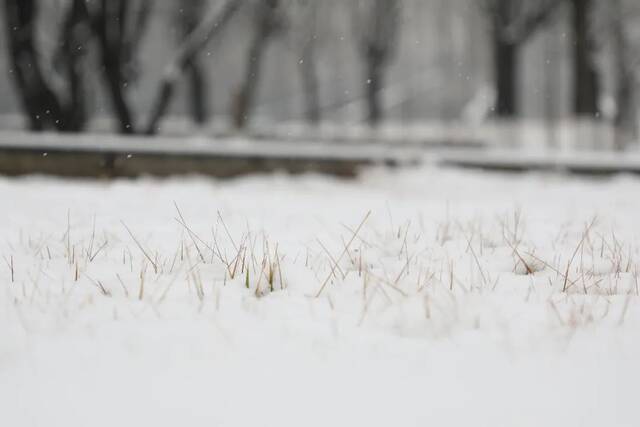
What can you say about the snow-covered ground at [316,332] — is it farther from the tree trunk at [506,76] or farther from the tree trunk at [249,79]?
the tree trunk at [506,76]

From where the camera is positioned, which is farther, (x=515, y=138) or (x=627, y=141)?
(x=515, y=138)

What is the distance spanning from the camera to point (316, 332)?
212 centimetres

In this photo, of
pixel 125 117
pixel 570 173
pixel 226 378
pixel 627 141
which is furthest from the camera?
pixel 627 141

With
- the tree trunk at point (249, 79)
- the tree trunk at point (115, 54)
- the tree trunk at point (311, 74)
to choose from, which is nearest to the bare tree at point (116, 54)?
the tree trunk at point (115, 54)

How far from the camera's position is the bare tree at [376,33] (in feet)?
58.8

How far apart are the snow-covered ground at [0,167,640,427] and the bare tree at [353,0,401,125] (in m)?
15.1

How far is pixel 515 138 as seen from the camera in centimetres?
1455

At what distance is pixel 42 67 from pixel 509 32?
476 inches

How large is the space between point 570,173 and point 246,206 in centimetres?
562

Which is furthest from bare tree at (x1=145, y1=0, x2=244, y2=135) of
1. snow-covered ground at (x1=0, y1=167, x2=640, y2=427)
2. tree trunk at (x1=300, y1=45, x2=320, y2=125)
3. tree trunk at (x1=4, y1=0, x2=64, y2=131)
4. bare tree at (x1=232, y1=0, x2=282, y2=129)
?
tree trunk at (x1=300, y1=45, x2=320, y2=125)

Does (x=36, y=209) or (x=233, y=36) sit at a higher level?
(x=233, y=36)

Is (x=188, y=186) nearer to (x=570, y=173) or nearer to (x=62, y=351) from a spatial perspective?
(x=62, y=351)

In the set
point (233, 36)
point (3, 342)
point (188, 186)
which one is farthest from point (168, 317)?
point (233, 36)

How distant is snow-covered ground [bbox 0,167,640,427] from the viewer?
1728 millimetres
